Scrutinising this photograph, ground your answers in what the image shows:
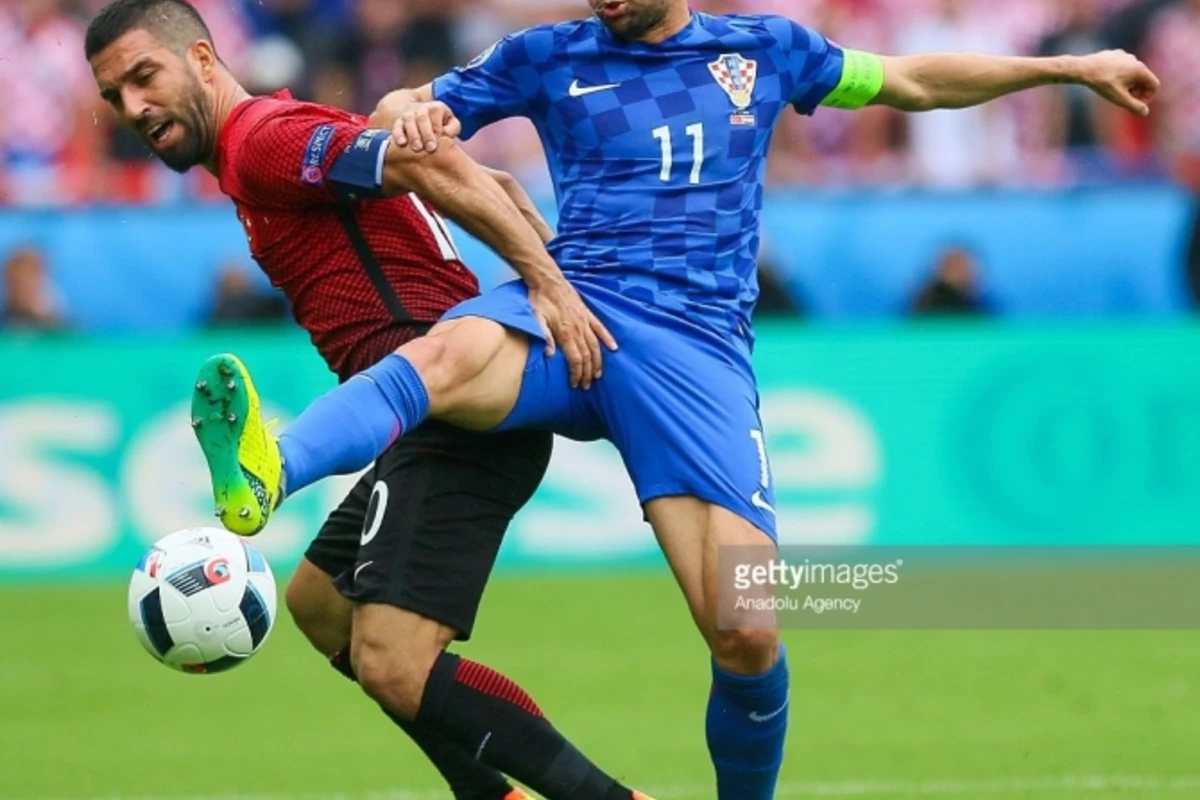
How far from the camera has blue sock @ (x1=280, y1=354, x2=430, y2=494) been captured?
5609mm

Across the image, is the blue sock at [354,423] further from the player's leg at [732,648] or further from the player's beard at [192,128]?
the player's beard at [192,128]

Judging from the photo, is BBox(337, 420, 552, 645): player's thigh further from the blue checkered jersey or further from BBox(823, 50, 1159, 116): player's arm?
BBox(823, 50, 1159, 116): player's arm

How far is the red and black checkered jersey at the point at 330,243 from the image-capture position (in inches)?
239

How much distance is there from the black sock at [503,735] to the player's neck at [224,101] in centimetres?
157

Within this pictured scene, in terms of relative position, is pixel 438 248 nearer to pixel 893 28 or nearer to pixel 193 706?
pixel 193 706

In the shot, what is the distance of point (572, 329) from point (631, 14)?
94cm

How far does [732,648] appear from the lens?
598 centimetres

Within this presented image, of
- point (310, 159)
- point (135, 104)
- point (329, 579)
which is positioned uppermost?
point (135, 104)

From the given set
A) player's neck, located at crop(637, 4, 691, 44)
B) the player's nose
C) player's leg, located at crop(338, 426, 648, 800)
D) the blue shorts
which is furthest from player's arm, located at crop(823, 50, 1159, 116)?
the player's nose

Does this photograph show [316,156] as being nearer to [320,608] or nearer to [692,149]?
[692,149]

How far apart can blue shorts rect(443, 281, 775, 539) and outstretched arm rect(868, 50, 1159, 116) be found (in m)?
1.14

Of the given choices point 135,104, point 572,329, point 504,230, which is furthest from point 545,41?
point 135,104

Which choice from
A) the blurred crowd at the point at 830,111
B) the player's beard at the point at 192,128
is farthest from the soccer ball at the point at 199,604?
the blurred crowd at the point at 830,111

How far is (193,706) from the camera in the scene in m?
9.42
